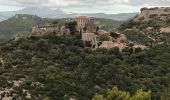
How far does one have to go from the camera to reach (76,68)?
73.4m

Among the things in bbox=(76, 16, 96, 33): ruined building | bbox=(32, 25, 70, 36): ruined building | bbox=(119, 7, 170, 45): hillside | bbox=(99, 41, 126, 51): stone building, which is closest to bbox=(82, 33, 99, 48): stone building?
bbox=(99, 41, 126, 51): stone building

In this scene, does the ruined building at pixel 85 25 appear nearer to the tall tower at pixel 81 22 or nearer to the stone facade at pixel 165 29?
the tall tower at pixel 81 22

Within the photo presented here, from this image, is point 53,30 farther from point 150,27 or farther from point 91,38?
point 150,27

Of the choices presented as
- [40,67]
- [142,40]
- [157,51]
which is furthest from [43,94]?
[142,40]

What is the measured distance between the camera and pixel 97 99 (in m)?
50.9

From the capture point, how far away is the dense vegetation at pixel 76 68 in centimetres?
6450

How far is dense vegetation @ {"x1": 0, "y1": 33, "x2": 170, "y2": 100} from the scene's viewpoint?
212 feet

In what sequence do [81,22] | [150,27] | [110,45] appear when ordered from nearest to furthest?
1. [110,45]
2. [81,22]
3. [150,27]

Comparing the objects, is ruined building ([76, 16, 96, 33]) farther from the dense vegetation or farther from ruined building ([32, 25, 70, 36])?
the dense vegetation

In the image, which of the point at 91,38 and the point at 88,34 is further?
the point at 88,34

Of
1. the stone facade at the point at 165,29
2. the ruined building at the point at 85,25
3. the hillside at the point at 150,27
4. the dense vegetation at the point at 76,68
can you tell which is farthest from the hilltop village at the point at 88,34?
the stone facade at the point at 165,29

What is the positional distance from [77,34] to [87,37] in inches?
79.2

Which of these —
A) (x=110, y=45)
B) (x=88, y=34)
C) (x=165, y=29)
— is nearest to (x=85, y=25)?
(x=88, y=34)

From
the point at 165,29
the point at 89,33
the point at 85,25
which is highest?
the point at 85,25
